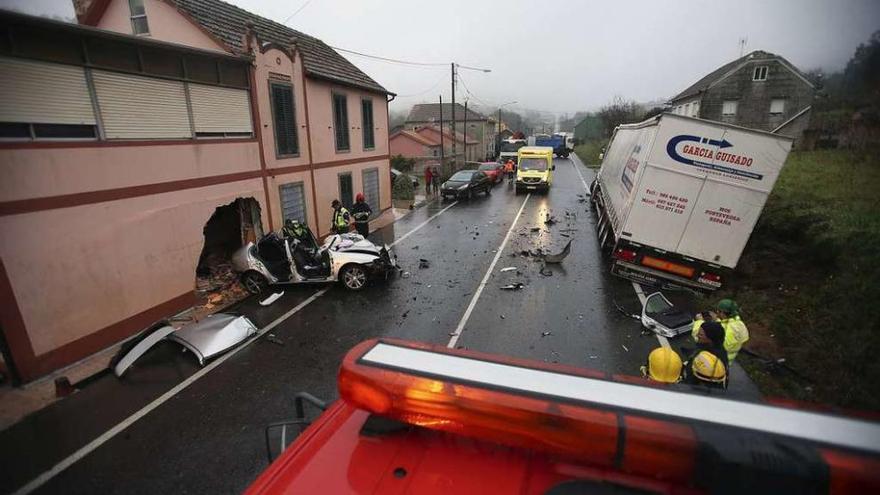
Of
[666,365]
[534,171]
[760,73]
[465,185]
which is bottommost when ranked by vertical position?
[465,185]

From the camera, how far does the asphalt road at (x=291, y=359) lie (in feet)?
15.5

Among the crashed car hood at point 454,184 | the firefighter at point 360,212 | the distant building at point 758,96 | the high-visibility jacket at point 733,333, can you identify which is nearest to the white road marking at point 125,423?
the firefighter at point 360,212

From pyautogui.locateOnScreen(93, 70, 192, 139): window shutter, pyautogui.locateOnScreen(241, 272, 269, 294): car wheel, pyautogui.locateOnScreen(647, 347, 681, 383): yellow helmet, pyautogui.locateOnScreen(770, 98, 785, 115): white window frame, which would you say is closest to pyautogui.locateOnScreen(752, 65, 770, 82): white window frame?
pyautogui.locateOnScreen(770, 98, 785, 115): white window frame

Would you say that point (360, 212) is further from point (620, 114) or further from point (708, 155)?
point (620, 114)

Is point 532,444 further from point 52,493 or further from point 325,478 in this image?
point 52,493

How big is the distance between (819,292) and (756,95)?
35.0 m

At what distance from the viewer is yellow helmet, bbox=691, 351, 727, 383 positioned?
4.40m

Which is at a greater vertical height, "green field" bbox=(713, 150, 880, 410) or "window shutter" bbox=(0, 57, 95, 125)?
"window shutter" bbox=(0, 57, 95, 125)

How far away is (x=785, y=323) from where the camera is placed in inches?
291

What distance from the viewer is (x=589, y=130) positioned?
81562 millimetres

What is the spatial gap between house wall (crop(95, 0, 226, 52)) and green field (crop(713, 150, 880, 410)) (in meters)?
13.8

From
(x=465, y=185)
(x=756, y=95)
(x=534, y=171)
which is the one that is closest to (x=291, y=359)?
(x=465, y=185)

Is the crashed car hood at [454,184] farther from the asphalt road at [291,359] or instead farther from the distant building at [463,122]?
the distant building at [463,122]

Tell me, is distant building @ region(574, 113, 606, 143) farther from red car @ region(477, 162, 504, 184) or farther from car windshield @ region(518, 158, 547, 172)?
car windshield @ region(518, 158, 547, 172)
